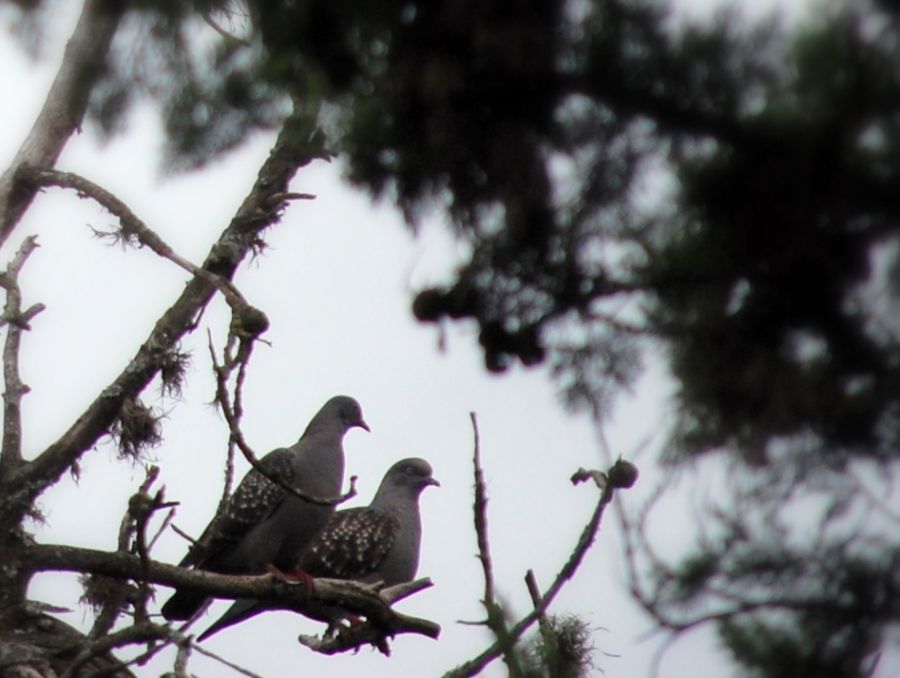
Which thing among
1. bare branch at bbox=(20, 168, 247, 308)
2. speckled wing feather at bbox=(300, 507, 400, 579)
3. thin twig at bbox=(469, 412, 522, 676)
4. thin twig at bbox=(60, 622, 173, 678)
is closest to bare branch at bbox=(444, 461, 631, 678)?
thin twig at bbox=(469, 412, 522, 676)

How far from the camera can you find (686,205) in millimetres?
2357

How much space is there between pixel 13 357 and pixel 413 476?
3.38 meters

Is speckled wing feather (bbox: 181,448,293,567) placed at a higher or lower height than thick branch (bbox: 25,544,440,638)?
higher

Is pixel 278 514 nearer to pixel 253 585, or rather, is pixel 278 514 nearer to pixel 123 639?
pixel 253 585

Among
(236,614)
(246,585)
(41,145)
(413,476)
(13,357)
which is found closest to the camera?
(246,585)

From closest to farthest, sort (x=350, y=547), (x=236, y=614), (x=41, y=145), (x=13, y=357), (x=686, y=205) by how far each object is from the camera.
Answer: (x=686, y=205), (x=13, y=357), (x=41, y=145), (x=236, y=614), (x=350, y=547)

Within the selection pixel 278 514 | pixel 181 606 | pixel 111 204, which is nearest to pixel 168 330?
pixel 111 204

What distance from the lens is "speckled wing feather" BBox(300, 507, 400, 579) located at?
8391 millimetres

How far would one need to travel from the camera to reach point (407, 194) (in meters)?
2.69

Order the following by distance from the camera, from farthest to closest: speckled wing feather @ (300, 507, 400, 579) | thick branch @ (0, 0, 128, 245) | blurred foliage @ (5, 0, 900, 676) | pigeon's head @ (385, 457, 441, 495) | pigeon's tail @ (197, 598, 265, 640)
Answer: pigeon's head @ (385, 457, 441, 495) < speckled wing feather @ (300, 507, 400, 579) < pigeon's tail @ (197, 598, 265, 640) < thick branch @ (0, 0, 128, 245) < blurred foliage @ (5, 0, 900, 676)

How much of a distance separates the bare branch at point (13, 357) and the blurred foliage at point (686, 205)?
144 inches

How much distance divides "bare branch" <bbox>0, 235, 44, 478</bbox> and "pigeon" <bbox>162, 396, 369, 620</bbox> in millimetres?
1414

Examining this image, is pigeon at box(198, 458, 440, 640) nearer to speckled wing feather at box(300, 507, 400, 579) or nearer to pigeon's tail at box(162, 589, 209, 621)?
speckled wing feather at box(300, 507, 400, 579)

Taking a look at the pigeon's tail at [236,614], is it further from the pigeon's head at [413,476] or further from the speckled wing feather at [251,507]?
the pigeon's head at [413,476]
